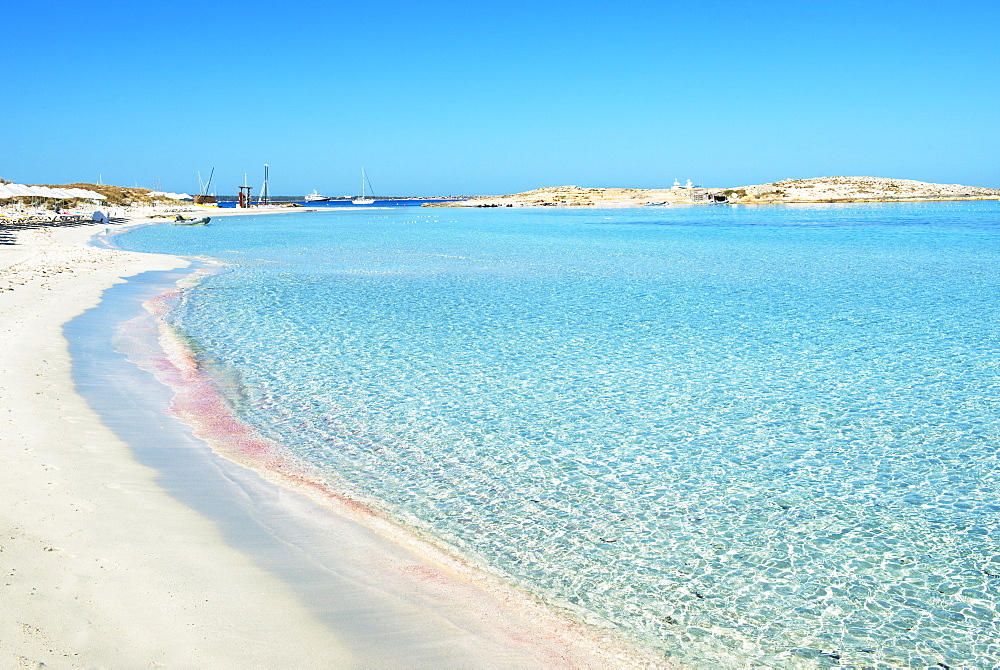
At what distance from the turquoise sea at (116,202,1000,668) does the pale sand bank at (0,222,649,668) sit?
68cm

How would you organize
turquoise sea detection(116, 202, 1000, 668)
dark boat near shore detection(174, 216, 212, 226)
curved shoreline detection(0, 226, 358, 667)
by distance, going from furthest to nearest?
dark boat near shore detection(174, 216, 212, 226) < turquoise sea detection(116, 202, 1000, 668) < curved shoreline detection(0, 226, 358, 667)

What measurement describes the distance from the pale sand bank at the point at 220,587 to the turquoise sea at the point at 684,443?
2.24ft

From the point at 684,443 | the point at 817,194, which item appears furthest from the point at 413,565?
the point at 817,194

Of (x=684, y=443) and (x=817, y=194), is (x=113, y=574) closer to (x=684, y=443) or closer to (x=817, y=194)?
(x=684, y=443)

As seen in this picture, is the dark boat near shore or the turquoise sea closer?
the turquoise sea

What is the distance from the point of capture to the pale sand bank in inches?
196

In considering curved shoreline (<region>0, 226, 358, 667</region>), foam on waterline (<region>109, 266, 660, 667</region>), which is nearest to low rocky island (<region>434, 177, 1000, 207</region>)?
foam on waterline (<region>109, 266, 660, 667</region>)

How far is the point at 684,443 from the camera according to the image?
9805 mm

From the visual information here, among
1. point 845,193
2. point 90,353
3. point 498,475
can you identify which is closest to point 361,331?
point 90,353

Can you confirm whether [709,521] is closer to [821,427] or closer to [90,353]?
[821,427]

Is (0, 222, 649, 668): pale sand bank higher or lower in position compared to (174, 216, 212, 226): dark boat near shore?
lower

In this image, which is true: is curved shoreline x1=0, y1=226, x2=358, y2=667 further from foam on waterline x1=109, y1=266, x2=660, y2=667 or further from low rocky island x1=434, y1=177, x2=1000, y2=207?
low rocky island x1=434, y1=177, x2=1000, y2=207

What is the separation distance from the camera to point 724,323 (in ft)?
61.1

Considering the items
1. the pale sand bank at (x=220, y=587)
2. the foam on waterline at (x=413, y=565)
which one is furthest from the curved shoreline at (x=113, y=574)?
the foam on waterline at (x=413, y=565)
